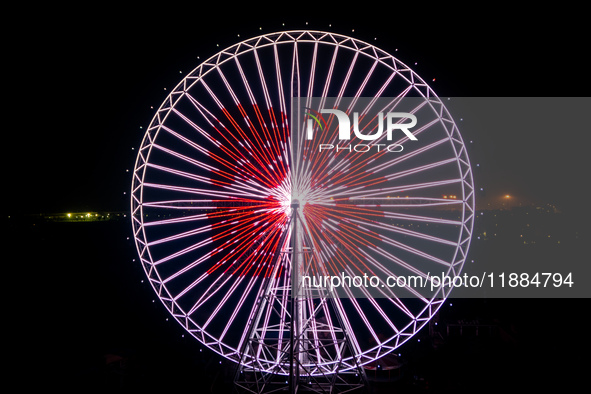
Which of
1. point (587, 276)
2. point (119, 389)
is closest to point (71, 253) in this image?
point (119, 389)

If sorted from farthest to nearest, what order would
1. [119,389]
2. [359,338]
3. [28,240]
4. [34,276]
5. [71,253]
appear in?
[71,253]
[28,240]
[34,276]
[359,338]
[119,389]

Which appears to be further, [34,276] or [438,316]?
[34,276]

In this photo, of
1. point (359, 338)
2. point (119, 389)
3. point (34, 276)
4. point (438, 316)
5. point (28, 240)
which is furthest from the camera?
point (28, 240)

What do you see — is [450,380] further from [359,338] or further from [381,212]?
[381,212]

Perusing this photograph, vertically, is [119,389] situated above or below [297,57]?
below

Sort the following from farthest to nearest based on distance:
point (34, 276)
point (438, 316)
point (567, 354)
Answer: point (34, 276) → point (438, 316) → point (567, 354)

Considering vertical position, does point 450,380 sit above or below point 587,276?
below

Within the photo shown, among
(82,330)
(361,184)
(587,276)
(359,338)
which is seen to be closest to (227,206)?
(361,184)

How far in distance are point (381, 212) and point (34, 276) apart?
71.2ft

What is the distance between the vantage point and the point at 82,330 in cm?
2025

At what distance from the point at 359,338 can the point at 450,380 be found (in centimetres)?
507

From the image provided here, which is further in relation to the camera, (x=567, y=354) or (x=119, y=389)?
(x=567, y=354)

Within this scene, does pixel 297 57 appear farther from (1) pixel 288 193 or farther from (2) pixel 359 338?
(2) pixel 359 338

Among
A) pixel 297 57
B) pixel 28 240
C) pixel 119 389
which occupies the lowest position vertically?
Answer: pixel 119 389
